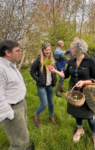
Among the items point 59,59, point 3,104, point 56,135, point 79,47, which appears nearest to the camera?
point 3,104

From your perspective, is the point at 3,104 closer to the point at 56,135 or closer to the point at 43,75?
the point at 43,75

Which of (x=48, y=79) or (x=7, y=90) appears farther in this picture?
(x=48, y=79)

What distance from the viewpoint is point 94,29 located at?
41.9 ft

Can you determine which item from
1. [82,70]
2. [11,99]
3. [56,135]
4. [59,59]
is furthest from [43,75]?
[59,59]

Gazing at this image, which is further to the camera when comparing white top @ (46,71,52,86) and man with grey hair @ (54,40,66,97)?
man with grey hair @ (54,40,66,97)

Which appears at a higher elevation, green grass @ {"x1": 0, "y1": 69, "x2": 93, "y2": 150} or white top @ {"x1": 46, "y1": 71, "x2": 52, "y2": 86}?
white top @ {"x1": 46, "y1": 71, "x2": 52, "y2": 86}


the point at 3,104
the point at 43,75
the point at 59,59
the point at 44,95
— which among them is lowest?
the point at 44,95

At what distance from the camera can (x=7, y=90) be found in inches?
48.1

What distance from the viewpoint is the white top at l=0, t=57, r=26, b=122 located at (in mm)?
1119

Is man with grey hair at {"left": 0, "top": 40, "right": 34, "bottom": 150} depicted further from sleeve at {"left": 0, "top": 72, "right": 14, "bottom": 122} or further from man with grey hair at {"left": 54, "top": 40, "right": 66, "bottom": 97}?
man with grey hair at {"left": 54, "top": 40, "right": 66, "bottom": 97}

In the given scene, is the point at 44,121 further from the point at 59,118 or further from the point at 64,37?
the point at 64,37

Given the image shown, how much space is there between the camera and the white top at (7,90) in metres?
1.12

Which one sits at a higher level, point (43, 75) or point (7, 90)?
point (7, 90)

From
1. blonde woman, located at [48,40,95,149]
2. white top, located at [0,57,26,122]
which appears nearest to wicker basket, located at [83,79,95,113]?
blonde woman, located at [48,40,95,149]
